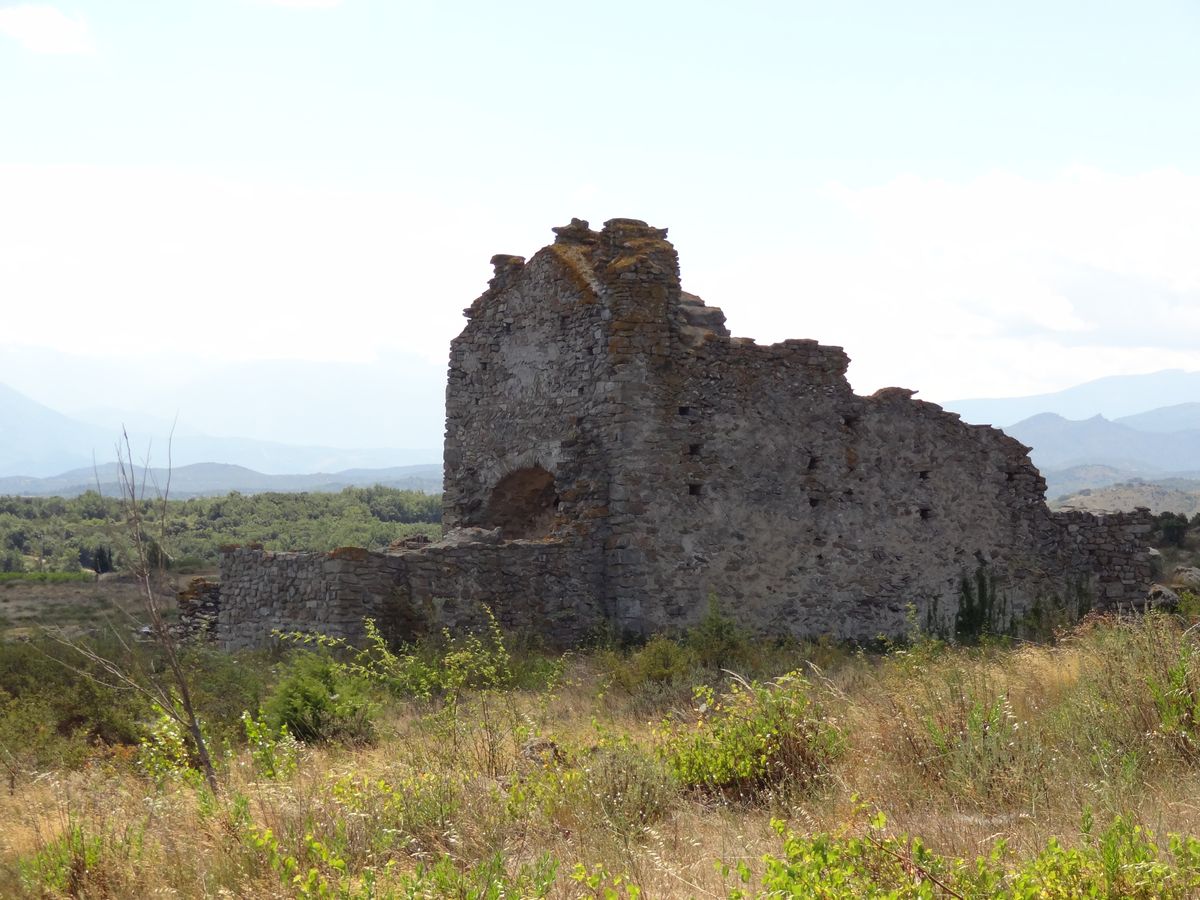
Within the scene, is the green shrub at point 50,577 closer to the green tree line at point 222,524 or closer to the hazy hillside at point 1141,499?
the green tree line at point 222,524

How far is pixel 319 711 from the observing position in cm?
920

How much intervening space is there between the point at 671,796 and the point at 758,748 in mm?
794

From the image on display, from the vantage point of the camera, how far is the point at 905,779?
260 inches

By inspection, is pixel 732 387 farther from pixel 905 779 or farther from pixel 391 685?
pixel 905 779

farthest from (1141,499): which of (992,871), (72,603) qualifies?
(992,871)

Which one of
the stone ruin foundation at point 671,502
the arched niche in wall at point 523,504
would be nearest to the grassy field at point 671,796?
the stone ruin foundation at point 671,502

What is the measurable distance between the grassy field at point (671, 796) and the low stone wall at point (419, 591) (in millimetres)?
2934

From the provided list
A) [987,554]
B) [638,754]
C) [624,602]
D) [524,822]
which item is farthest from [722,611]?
[524,822]

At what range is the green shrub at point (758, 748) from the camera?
710cm

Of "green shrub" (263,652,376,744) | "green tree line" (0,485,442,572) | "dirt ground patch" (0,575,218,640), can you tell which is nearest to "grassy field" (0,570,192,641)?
"dirt ground patch" (0,575,218,640)

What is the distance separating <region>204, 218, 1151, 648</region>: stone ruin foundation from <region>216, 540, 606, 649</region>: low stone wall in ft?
0.08

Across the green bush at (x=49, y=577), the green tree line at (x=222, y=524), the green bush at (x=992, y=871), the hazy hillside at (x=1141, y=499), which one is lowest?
the hazy hillside at (x=1141, y=499)

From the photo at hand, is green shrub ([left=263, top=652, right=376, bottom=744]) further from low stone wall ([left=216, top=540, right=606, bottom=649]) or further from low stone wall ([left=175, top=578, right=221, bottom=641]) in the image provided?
low stone wall ([left=175, top=578, right=221, bottom=641])

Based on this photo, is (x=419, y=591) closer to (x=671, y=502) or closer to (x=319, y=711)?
(x=671, y=502)
